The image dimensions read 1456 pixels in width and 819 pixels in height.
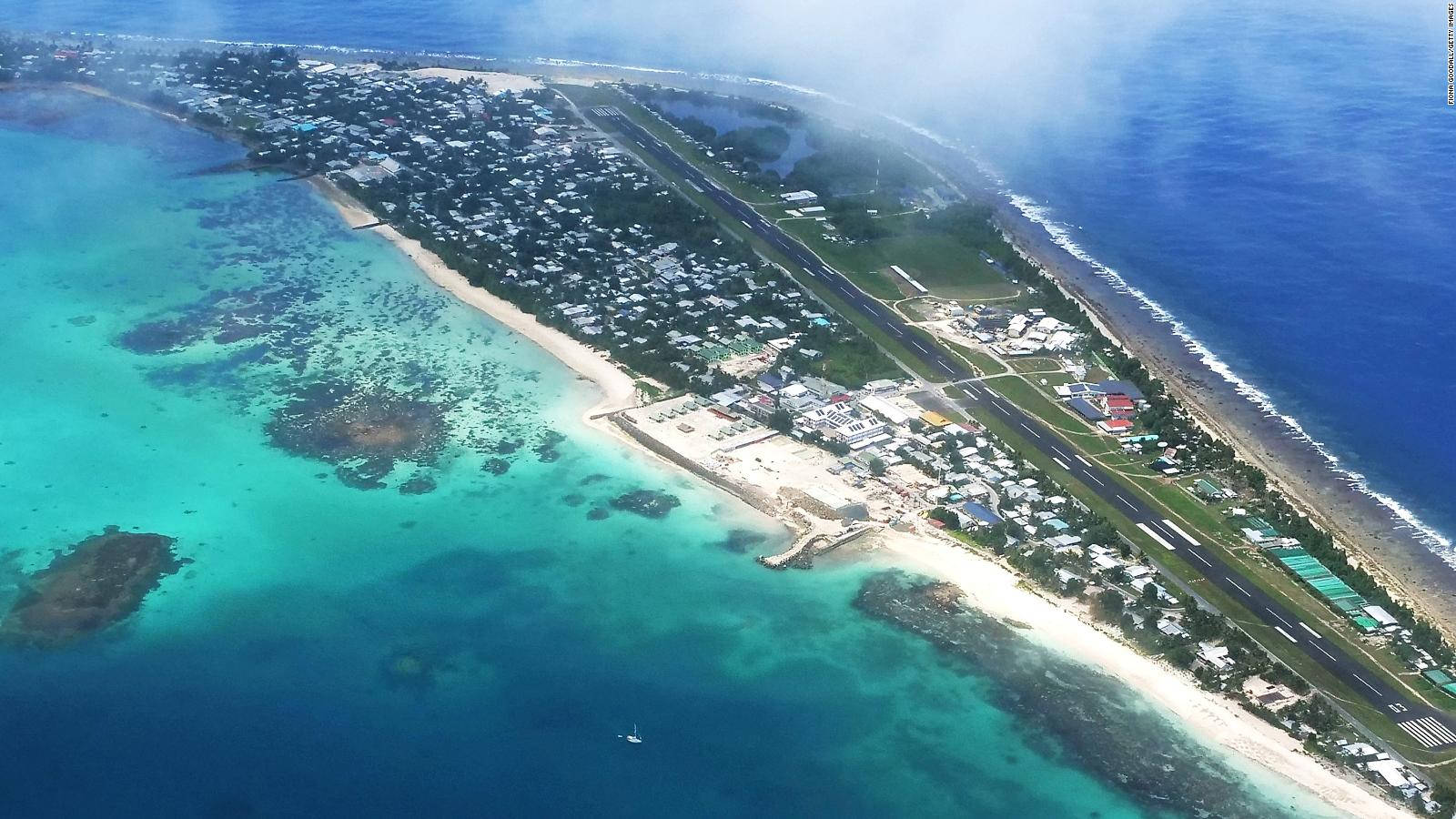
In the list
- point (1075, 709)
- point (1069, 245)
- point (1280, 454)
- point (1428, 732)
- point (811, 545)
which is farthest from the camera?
point (1069, 245)

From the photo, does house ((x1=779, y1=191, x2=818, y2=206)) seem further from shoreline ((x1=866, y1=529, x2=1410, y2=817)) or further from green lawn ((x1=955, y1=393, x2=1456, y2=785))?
shoreline ((x1=866, y1=529, x2=1410, y2=817))

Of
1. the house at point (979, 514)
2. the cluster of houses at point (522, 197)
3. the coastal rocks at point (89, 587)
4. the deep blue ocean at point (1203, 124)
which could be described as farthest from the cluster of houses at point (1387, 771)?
the coastal rocks at point (89, 587)

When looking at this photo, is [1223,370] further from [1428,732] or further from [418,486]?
[418,486]

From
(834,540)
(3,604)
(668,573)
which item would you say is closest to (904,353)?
(834,540)

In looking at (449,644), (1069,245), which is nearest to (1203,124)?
(1069,245)

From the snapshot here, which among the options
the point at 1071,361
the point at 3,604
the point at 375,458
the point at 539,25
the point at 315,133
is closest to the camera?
the point at 3,604

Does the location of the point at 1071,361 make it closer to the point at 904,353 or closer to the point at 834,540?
the point at 904,353

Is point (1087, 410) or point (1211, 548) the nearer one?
point (1211, 548)
